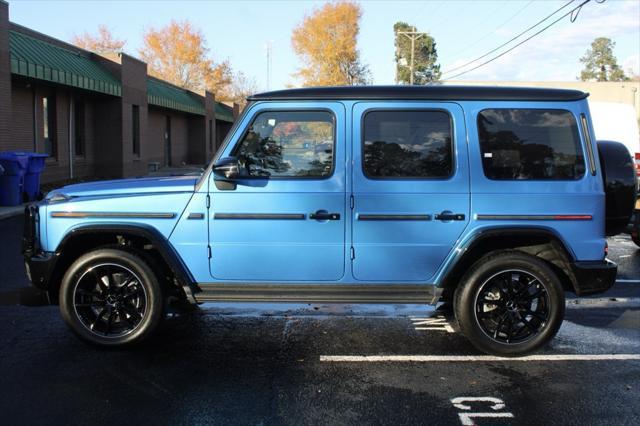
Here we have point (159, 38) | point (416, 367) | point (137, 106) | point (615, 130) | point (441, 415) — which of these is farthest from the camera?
point (159, 38)

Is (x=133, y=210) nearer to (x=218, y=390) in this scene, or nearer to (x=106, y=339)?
(x=106, y=339)

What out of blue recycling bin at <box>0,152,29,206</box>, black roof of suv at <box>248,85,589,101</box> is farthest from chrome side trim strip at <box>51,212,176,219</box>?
blue recycling bin at <box>0,152,29,206</box>

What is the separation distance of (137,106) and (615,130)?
67.9 ft

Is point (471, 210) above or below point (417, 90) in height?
below

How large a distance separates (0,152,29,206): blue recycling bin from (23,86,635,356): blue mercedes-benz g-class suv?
447 inches

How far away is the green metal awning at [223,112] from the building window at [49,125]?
2532 centimetres

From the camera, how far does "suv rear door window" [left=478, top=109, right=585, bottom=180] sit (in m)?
4.88

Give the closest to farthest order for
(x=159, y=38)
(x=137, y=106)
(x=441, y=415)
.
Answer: (x=441, y=415)
(x=137, y=106)
(x=159, y=38)

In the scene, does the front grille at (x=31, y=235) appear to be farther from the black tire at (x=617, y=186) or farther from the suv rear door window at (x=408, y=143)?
the black tire at (x=617, y=186)

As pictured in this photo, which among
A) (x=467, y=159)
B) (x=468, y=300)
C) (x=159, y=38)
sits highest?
(x=159, y=38)

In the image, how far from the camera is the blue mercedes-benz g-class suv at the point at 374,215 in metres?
4.80

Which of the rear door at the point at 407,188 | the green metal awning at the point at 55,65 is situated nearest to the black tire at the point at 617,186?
the rear door at the point at 407,188

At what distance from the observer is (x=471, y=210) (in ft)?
15.8

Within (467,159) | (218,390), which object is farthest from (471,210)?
(218,390)
